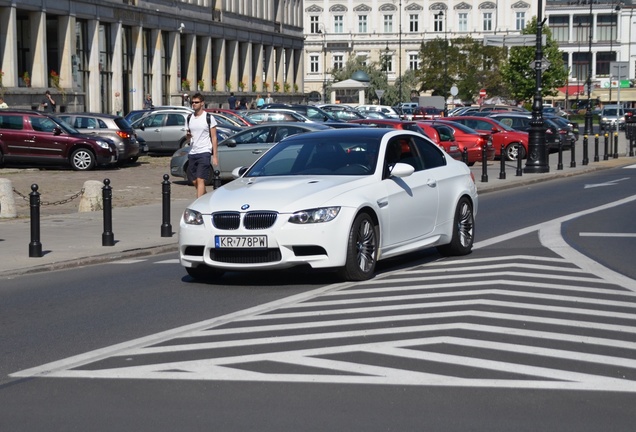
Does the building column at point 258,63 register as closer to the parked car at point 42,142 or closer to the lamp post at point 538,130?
the lamp post at point 538,130

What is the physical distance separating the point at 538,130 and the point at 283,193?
75.8 ft

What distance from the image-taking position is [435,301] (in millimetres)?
10609

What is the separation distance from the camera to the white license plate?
1163 centimetres

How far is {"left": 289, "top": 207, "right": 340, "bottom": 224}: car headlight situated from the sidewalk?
156 inches

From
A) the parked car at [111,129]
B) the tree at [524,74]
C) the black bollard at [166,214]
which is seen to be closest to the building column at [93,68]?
A: the parked car at [111,129]

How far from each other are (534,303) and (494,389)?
3471 mm

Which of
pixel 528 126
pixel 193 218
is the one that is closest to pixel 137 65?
pixel 528 126

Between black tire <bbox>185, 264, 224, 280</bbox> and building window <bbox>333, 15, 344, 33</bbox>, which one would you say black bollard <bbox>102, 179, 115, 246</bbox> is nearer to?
black tire <bbox>185, 264, 224, 280</bbox>

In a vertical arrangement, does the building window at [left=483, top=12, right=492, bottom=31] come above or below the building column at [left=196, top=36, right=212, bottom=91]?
above

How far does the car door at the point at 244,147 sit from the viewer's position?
2877cm

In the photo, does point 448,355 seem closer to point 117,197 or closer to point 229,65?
point 117,197

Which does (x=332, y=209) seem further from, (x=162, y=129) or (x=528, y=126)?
(x=528, y=126)

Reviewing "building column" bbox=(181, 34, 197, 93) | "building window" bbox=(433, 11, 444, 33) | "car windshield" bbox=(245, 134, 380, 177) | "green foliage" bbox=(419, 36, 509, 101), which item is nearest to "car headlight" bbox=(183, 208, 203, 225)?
"car windshield" bbox=(245, 134, 380, 177)

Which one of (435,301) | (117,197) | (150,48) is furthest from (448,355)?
(150,48)
